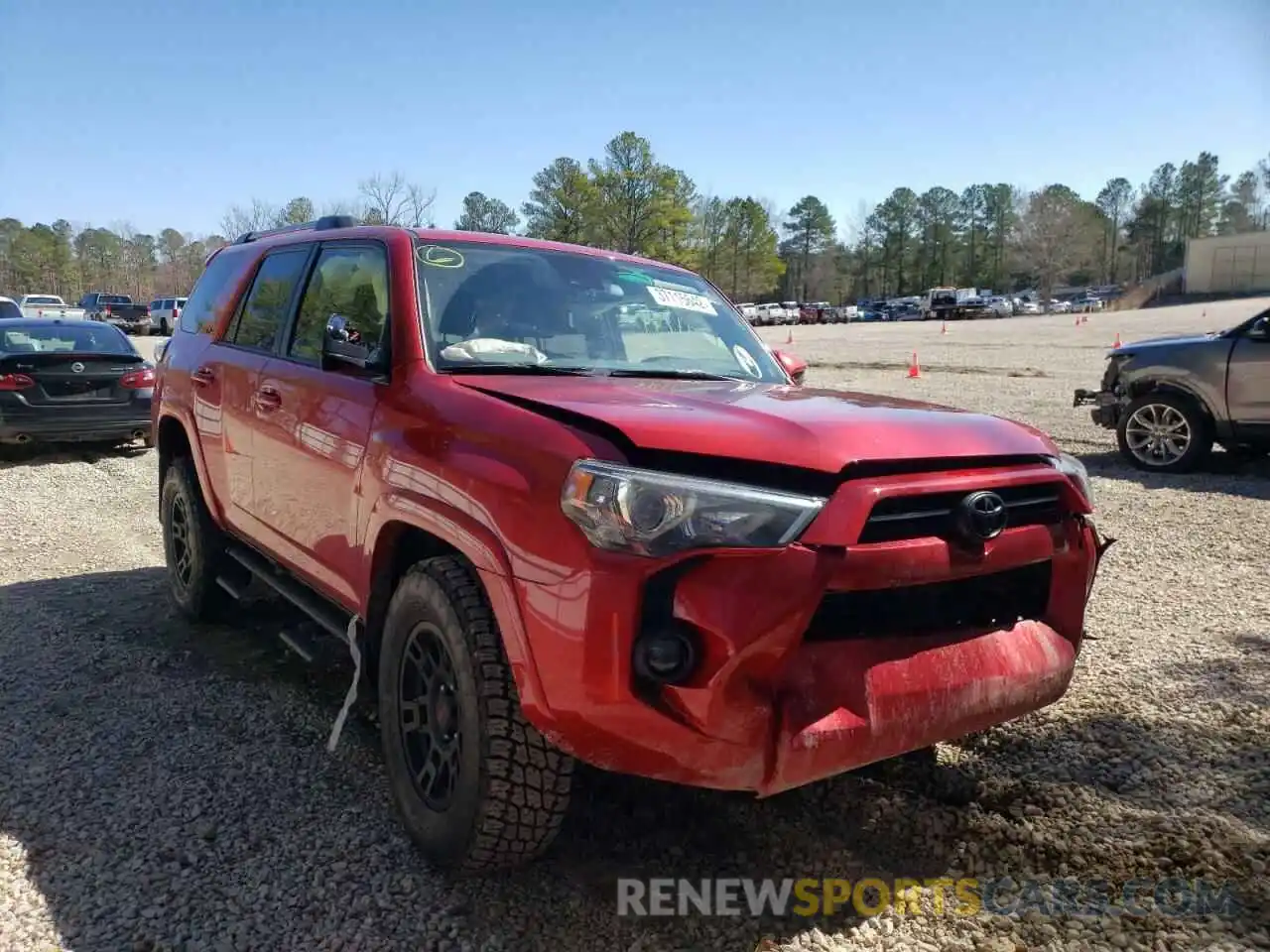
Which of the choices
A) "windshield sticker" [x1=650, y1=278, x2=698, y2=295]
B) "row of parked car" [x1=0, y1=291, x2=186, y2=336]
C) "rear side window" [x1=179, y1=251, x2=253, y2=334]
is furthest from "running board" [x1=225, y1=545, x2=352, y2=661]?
"row of parked car" [x1=0, y1=291, x2=186, y2=336]

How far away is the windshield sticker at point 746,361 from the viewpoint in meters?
3.74

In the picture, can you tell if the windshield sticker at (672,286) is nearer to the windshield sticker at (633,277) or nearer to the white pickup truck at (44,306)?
the windshield sticker at (633,277)

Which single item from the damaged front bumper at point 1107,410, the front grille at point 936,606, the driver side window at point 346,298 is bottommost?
the front grille at point 936,606

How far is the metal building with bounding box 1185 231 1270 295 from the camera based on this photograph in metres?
78.7

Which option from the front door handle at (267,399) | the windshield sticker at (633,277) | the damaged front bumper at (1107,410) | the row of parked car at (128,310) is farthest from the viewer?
the row of parked car at (128,310)

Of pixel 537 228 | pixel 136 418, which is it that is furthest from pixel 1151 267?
pixel 136 418

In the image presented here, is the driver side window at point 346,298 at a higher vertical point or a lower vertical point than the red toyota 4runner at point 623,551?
higher

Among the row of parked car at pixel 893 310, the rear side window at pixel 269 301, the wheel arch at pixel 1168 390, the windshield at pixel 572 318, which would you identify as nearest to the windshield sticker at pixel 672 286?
the windshield at pixel 572 318

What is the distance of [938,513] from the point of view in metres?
2.38

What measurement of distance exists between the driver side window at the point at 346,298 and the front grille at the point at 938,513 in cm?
178

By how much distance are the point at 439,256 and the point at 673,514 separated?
5.83ft

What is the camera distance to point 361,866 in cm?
276

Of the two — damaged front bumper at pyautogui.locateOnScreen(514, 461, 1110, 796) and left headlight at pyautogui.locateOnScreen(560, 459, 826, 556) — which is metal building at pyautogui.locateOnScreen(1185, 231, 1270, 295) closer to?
damaged front bumper at pyautogui.locateOnScreen(514, 461, 1110, 796)

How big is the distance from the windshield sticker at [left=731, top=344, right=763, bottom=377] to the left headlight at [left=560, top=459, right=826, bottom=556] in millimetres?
1642
